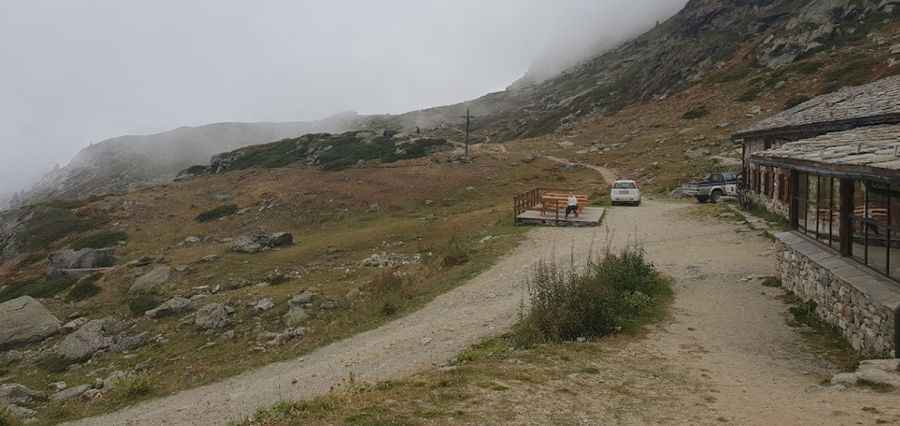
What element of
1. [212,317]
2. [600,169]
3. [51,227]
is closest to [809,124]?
[212,317]

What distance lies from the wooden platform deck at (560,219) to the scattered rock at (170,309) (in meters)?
15.7

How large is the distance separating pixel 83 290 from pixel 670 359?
32.4 m

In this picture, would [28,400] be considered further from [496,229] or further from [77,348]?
[496,229]

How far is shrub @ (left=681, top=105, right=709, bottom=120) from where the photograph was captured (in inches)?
2749

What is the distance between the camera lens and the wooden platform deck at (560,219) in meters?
27.6

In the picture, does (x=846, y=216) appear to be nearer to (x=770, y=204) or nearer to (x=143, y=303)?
(x=770, y=204)

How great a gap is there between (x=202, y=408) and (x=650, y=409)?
909cm

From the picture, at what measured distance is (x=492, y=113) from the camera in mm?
161250

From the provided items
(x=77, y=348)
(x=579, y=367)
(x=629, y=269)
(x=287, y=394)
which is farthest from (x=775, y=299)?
Result: (x=77, y=348)

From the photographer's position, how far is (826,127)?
20.6 m

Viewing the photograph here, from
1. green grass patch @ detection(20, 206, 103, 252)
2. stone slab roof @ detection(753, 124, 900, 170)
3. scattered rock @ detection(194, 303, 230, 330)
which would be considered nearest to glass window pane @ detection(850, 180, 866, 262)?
stone slab roof @ detection(753, 124, 900, 170)

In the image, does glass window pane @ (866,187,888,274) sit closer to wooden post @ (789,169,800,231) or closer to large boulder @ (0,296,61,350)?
wooden post @ (789,169,800,231)

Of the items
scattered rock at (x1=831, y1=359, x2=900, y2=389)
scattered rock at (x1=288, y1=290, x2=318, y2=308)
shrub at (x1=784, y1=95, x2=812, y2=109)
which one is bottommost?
scattered rock at (x1=288, y1=290, x2=318, y2=308)

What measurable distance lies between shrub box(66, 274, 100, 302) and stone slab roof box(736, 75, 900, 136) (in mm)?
35532
